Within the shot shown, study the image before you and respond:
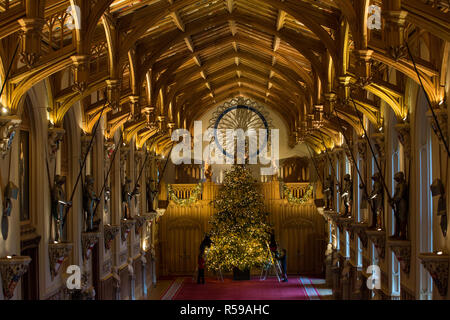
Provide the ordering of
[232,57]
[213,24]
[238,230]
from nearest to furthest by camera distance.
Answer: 1. [213,24]
2. [232,57]
3. [238,230]

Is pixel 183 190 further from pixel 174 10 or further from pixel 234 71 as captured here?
pixel 174 10

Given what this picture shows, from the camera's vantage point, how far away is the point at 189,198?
2712 centimetres

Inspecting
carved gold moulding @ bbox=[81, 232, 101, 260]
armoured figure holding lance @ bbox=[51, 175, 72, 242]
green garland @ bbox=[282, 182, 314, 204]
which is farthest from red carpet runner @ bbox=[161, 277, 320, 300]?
armoured figure holding lance @ bbox=[51, 175, 72, 242]

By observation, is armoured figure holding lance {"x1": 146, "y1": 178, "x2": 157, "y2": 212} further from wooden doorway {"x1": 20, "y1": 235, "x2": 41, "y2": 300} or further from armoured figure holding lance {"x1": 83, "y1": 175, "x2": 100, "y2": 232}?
wooden doorway {"x1": 20, "y1": 235, "x2": 41, "y2": 300}

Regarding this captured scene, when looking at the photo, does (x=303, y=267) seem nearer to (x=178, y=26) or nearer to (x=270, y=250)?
(x=270, y=250)

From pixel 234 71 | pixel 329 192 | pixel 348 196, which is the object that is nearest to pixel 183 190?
pixel 234 71

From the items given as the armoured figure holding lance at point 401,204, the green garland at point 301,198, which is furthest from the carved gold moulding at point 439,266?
the green garland at point 301,198

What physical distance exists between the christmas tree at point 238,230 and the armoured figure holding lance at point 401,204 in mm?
11602

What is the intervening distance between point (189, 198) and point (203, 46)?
9324mm

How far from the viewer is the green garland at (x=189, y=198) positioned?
88.8 feet

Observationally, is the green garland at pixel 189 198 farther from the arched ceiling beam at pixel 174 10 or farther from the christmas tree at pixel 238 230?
the arched ceiling beam at pixel 174 10

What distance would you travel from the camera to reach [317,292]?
2211 centimetres

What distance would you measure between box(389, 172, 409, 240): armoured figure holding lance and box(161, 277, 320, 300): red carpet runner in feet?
32.8
